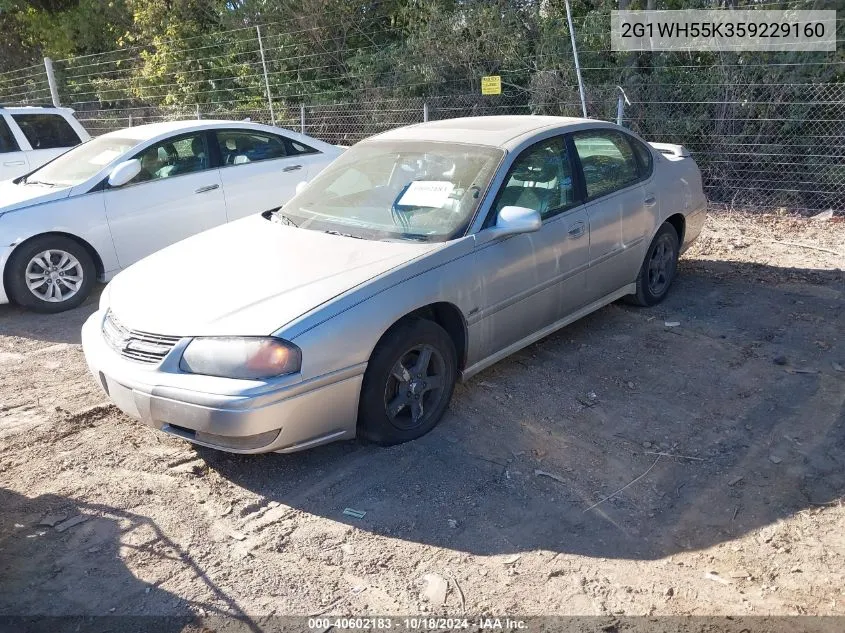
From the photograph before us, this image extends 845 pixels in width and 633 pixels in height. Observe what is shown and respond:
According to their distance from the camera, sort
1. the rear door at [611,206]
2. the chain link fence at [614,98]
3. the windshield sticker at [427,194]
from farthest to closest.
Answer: the chain link fence at [614,98] → the rear door at [611,206] → the windshield sticker at [427,194]

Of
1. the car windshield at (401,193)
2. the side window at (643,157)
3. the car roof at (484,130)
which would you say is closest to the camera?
the car windshield at (401,193)

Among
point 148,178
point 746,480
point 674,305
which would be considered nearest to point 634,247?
point 674,305

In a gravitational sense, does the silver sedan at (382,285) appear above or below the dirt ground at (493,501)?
above

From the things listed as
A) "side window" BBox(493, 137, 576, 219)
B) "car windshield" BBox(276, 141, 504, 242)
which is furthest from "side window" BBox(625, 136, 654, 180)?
"car windshield" BBox(276, 141, 504, 242)

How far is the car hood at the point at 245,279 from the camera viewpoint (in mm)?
3586

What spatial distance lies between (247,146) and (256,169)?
0.27m

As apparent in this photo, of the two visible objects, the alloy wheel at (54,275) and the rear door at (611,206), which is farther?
the alloy wheel at (54,275)

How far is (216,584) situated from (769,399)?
132 inches

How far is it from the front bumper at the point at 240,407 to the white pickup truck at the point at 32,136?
716cm

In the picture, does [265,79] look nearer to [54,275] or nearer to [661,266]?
[54,275]

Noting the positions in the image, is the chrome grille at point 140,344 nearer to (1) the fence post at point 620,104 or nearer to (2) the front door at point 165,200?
(2) the front door at point 165,200

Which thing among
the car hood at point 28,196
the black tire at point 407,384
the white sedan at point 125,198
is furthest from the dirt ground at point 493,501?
the car hood at point 28,196

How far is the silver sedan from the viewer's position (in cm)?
348

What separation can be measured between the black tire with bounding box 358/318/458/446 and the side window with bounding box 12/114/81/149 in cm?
810
